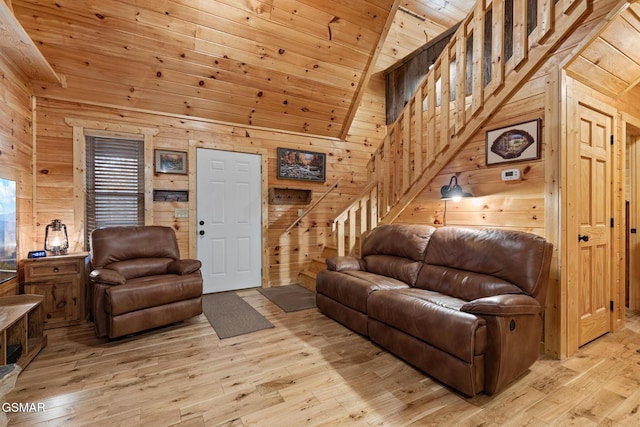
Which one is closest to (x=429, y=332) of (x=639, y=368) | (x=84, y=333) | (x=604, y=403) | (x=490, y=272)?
(x=490, y=272)

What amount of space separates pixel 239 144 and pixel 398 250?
2.72 m

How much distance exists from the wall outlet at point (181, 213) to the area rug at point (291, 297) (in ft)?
4.88

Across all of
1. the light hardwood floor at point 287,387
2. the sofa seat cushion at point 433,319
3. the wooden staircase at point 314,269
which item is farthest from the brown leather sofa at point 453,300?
the wooden staircase at point 314,269

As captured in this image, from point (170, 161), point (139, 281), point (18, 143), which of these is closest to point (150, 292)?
point (139, 281)

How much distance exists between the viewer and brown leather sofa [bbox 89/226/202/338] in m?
2.66

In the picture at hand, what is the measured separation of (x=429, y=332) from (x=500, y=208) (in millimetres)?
1481

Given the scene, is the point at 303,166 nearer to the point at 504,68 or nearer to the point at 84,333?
the point at 504,68

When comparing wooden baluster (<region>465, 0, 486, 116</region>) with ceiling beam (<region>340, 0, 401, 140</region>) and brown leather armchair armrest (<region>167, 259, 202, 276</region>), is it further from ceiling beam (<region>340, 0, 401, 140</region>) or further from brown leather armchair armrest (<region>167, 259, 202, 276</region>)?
brown leather armchair armrest (<region>167, 259, 202, 276</region>)

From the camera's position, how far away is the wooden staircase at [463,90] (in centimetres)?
246

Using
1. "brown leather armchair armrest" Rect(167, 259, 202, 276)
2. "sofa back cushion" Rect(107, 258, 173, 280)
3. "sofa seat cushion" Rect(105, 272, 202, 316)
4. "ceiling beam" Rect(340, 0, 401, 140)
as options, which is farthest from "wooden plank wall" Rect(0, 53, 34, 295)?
"ceiling beam" Rect(340, 0, 401, 140)

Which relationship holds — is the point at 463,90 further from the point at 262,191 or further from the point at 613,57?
the point at 262,191

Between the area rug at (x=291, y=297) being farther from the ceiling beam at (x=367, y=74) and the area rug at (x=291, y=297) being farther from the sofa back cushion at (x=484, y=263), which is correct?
the ceiling beam at (x=367, y=74)

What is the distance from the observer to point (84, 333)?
2.88 meters

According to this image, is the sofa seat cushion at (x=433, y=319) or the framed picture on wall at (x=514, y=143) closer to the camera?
the sofa seat cushion at (x=433, y=319)
